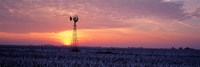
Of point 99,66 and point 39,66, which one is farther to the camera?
point 99,66

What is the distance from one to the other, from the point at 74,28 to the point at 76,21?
6.51 ft

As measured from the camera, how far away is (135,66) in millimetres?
30953

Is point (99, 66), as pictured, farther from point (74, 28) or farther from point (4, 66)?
point (74, 28)

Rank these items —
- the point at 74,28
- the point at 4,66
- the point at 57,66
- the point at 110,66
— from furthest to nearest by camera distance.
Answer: the point at 74,28, the point at 110,66, the point at 57,66, the point at 4,66

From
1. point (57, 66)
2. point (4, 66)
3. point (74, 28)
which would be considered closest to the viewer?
point (4, 66)

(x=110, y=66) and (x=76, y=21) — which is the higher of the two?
(x=76, y=21)

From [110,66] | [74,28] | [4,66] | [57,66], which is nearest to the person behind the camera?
[4,66]

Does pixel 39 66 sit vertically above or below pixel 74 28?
below

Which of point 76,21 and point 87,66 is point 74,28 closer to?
point 76,21

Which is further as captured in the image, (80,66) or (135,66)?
(135,66)

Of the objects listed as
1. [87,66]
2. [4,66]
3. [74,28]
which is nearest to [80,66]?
[87,66]

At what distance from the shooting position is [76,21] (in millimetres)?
76750

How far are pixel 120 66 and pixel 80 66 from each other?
431 centimetres

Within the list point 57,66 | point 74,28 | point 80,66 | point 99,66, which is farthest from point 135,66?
point 74,28
